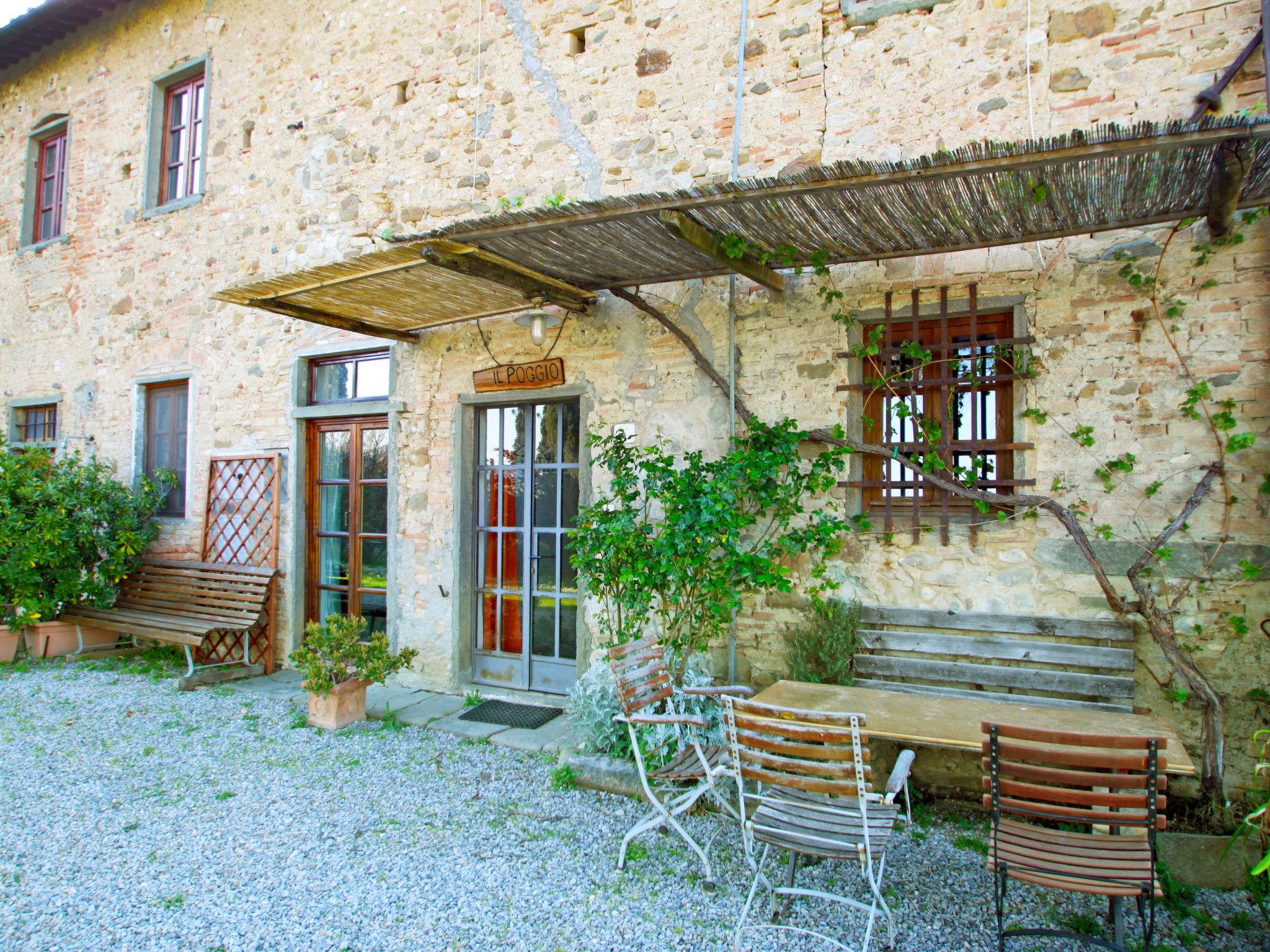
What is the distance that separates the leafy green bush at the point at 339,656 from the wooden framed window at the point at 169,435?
3.24 metres

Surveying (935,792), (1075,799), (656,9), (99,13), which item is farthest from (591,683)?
A: (99,13)

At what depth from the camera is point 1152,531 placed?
352 cm

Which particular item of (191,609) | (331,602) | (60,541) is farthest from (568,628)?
(60,541)

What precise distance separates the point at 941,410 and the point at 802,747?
2.24 m

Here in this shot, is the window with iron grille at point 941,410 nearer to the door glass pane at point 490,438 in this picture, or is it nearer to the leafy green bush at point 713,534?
the leafy green bush at point 713,534

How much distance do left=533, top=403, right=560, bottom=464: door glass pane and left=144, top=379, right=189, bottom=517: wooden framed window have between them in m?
3.81

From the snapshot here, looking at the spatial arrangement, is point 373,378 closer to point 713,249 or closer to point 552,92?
point 552,92

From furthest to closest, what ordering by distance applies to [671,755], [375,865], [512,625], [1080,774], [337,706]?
[512,625] → [337,706] → [671,755] → [375,865] → [1080,774]

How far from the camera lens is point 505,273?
420cm

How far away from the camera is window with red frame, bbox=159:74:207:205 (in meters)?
7.26

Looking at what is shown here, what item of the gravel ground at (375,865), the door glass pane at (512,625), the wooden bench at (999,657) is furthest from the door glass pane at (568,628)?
the wooden bench at (999,657)

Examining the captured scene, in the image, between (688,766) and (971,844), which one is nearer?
(688,766)

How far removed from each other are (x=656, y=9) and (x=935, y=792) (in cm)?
487

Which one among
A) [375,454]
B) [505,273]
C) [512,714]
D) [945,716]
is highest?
[505,273]
